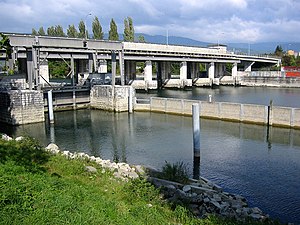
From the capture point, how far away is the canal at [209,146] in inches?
645

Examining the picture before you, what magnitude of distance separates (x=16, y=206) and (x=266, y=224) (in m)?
7.62

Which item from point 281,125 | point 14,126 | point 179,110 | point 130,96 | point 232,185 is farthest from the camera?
point 130,96

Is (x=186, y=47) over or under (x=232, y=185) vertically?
over

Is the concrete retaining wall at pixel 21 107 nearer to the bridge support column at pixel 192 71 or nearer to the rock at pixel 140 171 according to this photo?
the rock at pixel 140 171

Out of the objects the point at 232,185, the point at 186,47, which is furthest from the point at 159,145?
the point at 186,47

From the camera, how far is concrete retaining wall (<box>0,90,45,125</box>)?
33250 mm

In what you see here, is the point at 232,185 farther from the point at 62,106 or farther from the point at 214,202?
the point at 62,106

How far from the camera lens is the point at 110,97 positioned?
138 feet

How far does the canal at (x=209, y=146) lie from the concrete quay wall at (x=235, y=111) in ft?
2.66

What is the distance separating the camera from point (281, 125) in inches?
1171

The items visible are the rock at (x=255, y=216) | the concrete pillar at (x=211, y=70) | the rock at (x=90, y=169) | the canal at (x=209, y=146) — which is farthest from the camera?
the concrete pillar at (x=211, y=70)

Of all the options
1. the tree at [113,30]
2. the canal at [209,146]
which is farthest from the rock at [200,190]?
the tree at [113,30]

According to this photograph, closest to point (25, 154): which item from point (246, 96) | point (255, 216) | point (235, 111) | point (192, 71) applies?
point (255, 216)

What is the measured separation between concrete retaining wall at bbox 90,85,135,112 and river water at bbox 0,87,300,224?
1.55 m
